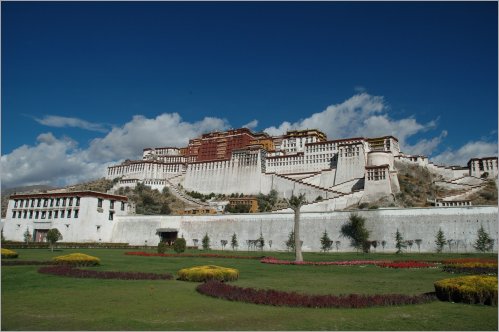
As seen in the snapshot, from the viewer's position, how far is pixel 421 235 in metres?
33.2

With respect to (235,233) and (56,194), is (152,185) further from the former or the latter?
(235,233)

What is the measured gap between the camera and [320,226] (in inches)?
1501

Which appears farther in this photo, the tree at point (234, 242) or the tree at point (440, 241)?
the tree at point (234, 242)

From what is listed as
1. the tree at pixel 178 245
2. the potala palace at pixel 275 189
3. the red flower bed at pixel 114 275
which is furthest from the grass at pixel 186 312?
the potala palace at pixel 275 189

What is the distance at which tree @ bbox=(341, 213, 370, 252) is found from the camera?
35.2 m

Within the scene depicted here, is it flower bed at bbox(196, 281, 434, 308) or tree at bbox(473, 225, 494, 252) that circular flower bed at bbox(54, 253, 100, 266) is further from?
tree at bbox(473, 225, 494, 252)

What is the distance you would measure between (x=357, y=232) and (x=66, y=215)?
119 ft

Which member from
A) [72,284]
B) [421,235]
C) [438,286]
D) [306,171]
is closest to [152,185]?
[306,171]

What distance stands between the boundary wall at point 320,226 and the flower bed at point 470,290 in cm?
2340

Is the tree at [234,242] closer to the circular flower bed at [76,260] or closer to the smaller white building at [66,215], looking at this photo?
the smaller white building at [66,215]

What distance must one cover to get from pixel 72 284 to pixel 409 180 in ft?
219

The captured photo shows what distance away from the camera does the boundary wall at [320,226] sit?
31469mm

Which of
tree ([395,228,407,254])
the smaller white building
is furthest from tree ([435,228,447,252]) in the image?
the smaller white building

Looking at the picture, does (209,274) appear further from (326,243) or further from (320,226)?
(320,226)
